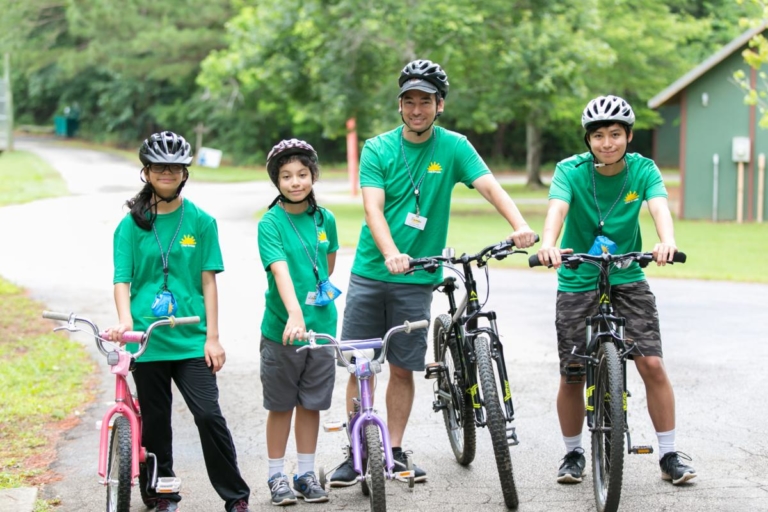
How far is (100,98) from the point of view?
60688 millimetres

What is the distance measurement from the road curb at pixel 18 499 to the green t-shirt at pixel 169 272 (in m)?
1.02

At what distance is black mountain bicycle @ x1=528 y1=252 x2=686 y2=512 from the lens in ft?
16.0

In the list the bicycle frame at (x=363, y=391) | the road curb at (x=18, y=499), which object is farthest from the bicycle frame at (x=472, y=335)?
the road curb at (x=18, y=499)

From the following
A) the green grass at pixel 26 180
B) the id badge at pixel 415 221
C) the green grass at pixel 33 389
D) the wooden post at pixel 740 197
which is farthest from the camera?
the green grass at pixel 26 180

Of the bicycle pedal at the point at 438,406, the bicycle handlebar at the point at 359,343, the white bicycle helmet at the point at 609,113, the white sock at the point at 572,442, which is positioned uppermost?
the white bicycle helmet at the point at 609,113

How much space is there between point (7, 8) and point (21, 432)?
53542 millimetres

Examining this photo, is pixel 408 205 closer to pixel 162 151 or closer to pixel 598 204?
pixel 598 204

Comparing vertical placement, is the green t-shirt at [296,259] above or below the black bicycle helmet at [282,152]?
below

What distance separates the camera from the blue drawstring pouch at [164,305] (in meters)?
4.82

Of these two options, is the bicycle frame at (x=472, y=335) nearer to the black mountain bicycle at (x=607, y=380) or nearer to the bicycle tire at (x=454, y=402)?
the bicycle tire at (x=454, y=402)

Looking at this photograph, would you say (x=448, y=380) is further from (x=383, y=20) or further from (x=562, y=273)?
(x=383, y=20)

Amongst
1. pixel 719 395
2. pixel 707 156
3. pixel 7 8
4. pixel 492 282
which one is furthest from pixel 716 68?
pixel 7 8

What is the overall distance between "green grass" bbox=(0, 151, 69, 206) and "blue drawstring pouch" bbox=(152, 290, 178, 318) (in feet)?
72.1

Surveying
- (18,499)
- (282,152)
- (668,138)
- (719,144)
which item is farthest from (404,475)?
(668,138)
